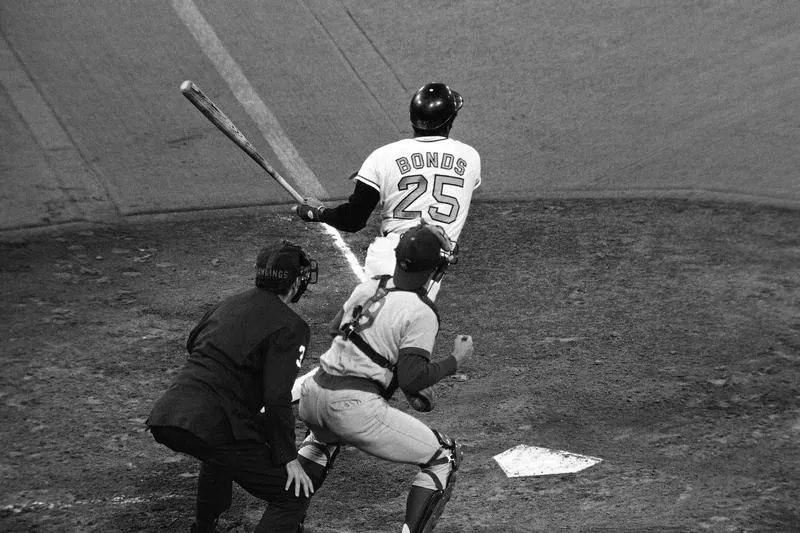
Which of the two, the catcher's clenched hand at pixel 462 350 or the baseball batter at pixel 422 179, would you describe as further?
the baseball batter at pixel 422 179

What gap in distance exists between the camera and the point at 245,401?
5.45 meters

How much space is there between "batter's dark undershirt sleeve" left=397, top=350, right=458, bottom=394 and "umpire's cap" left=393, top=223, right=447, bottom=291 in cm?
36

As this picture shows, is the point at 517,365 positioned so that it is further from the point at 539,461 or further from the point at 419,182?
the point at 419,182

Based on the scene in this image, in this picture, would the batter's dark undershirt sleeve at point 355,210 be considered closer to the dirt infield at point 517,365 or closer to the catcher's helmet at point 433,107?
the catcher's helmet at point 433,107

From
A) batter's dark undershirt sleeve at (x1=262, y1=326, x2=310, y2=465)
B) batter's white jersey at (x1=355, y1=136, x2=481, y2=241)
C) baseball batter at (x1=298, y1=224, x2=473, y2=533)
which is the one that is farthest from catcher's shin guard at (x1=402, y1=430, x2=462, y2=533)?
batter's white jersey at (x1=355, y1=136, x2=481, y2=241)

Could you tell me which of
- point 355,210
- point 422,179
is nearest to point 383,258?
point 355,210

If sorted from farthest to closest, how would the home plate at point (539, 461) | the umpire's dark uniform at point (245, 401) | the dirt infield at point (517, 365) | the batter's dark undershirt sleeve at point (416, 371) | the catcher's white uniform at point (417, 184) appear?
the catcher's white uniform at point (417, 184), the home plate at point (539, 461), the dirt infield at point (517, 365), the batter's dark undershirt sleeve at point (416, 371), the umpire's dark uniform at point (245, 401)

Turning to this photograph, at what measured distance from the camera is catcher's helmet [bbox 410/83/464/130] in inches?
274

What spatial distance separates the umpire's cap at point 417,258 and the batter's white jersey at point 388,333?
7cm

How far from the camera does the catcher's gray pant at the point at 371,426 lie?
5.52 m

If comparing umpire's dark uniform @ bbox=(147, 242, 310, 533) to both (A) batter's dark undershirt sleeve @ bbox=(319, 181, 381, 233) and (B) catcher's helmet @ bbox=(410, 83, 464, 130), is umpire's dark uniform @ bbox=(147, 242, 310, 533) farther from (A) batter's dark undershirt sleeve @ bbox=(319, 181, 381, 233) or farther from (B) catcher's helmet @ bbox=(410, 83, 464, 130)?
(B) catcher's helmet @ bbox=(410, 83, 464, 130)

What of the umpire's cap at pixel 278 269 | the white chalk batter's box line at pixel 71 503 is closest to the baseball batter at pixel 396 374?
the umpire's cap at pixel 278 269

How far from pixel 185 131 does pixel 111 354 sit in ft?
13.3

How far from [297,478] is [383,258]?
5.73 feet
